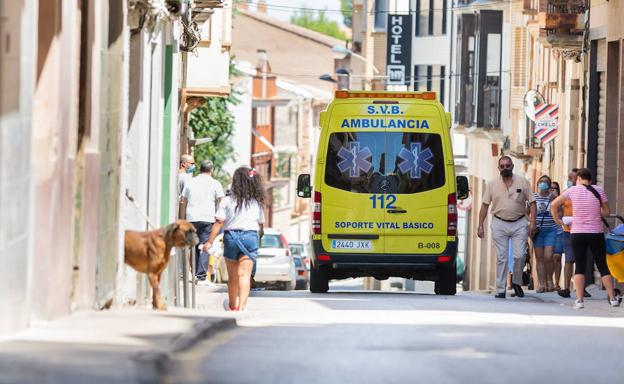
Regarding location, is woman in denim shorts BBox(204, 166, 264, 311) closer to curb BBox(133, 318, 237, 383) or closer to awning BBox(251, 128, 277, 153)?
curb BBox(133, 318, 237, 383)

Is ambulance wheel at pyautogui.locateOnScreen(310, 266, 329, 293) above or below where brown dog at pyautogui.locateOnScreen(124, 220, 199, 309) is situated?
below

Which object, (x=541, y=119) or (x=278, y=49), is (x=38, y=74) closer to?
(x=541, y=119)

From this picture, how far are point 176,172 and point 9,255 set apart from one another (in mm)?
11065

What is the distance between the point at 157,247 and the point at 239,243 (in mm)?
3069

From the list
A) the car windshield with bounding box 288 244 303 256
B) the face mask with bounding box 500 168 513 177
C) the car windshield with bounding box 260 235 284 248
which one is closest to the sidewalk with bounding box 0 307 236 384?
the face mask with bounding box 500 168 513 177

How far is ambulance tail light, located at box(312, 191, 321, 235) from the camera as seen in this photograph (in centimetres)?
2350

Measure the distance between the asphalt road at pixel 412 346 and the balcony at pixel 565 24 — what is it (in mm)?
12402

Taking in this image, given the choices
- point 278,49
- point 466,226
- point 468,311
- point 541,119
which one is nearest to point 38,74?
point 468,311

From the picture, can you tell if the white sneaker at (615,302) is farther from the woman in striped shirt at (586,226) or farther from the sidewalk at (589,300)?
the woman in striped shirt at (586,226)

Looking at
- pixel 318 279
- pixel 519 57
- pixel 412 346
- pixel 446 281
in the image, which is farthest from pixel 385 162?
pixel 519 57

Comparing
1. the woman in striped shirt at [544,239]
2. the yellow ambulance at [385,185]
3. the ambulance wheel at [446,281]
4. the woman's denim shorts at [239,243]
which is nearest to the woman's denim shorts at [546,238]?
the woman in striped shirt at [544,239]

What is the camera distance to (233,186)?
19.4 meters

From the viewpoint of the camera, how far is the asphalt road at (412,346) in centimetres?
1193

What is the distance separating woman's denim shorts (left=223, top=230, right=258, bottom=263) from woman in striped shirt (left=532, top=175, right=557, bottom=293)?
706cm
